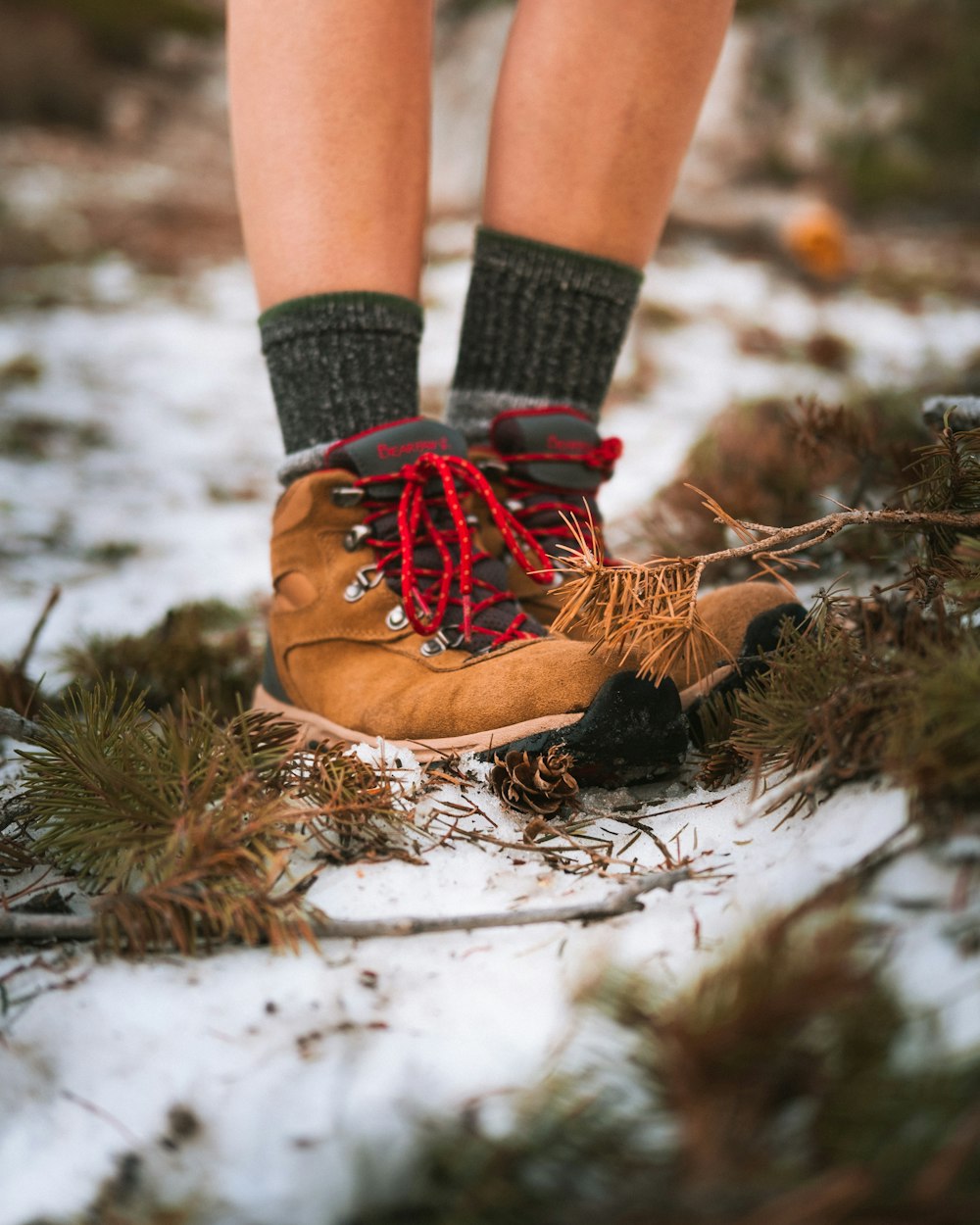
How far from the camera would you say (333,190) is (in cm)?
107

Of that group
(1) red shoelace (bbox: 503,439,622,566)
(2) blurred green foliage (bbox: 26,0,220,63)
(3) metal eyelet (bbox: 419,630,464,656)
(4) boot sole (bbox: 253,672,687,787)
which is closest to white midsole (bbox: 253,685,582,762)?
(4) boot sole (bbox: 253,672,687,787)

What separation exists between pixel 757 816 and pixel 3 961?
0.56m

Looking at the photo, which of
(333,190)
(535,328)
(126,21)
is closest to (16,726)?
(333,190)

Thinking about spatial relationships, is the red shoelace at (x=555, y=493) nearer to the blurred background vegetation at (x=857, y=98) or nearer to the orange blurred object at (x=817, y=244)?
the orange blurred object at (x=817, y=244)

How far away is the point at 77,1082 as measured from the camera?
566 millimetres

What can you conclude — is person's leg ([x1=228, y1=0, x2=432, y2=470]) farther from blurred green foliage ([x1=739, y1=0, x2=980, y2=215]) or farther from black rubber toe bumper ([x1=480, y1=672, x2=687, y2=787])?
blurred green foliage ([x1=739, y1=0, x2=980, y2=215])

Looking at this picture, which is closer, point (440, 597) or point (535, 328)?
point (440, 597)

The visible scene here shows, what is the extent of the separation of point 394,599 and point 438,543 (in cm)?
8

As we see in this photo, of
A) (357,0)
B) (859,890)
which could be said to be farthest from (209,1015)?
(357,0)

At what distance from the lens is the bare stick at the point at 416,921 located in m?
0.65

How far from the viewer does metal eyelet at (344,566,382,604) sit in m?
1.11

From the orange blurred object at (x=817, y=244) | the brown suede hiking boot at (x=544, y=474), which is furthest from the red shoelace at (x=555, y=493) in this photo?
the orange blurred object at (x=817, y=244)

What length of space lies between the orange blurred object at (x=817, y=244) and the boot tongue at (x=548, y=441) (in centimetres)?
360

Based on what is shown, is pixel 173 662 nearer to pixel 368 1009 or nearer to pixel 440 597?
pixel 440 597
